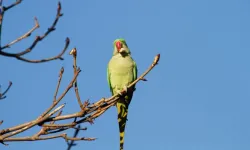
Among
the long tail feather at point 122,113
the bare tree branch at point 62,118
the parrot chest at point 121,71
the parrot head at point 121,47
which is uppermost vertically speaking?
the parrot head at point 121,47

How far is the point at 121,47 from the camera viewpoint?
22.1 feet

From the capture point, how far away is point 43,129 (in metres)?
3.54

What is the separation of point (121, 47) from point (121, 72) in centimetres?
45

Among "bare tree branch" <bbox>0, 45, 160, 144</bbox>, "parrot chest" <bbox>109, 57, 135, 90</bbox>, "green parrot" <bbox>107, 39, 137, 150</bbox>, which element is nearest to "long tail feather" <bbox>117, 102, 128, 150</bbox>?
"green parrot" <bbox>107, 39, 137, 150</bbox>

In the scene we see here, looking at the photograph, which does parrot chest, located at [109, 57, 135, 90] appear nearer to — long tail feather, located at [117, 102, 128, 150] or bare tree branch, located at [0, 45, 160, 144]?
long tail feather, located at [117, 102, 128, 150]

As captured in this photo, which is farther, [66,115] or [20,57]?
[66,115]

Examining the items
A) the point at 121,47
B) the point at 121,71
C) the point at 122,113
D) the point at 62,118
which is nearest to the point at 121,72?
the point at 121,71

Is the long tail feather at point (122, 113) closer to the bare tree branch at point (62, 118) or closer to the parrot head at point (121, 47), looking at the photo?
the parrot head at point (121, 47)

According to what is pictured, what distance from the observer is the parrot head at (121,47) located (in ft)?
21.9

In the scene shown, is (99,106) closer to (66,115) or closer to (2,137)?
(66,115)

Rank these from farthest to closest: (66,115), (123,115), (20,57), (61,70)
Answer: (123,115) → (61,70) → (66,115) → (20,57)

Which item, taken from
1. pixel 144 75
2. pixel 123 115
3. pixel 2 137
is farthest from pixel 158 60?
pixel 123 115

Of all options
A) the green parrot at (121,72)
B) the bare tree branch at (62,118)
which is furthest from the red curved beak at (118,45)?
the bare tree branch at (62,118)

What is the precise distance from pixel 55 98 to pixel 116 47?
3314mm
